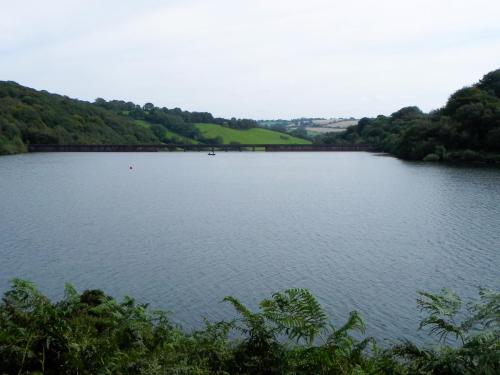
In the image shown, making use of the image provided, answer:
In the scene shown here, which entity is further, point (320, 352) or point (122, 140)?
point (122, 140)

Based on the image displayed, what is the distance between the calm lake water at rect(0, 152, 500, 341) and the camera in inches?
888

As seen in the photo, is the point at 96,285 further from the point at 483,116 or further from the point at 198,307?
the point at 483,116

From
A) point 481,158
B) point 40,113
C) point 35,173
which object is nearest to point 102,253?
point 35,173

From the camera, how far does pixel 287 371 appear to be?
8.45 m

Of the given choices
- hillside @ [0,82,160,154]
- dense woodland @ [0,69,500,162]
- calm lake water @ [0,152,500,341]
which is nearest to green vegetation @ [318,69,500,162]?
dense woodland @ [0,69,500,162]

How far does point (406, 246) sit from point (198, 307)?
54.0ft

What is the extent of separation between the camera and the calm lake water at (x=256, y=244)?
22.5 meters

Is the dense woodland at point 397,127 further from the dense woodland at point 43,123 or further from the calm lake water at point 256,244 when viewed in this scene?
the calm lake water at point 256,244

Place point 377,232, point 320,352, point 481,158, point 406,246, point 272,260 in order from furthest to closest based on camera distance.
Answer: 1. point 481,158
2. point 377,232
3. point 406,246
4. point 272,260
5. point 320,352

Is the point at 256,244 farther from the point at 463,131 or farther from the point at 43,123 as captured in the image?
the point at 43,123

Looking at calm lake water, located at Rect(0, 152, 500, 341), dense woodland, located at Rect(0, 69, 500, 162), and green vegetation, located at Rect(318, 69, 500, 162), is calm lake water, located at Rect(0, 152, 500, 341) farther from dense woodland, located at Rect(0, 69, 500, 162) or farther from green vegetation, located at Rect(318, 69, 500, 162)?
dense woodland, located at Rect(0, 69, 500, 162)

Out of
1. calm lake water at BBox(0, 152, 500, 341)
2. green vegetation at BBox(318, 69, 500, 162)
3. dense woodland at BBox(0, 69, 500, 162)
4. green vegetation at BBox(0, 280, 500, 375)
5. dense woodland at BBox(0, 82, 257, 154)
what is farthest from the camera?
dense woodland at BBox(0, 82, 257, 154)

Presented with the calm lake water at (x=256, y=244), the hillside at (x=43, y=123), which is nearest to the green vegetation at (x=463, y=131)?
the calm lake water at (x=256, y=244)

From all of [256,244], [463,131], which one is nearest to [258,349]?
[256,244]
